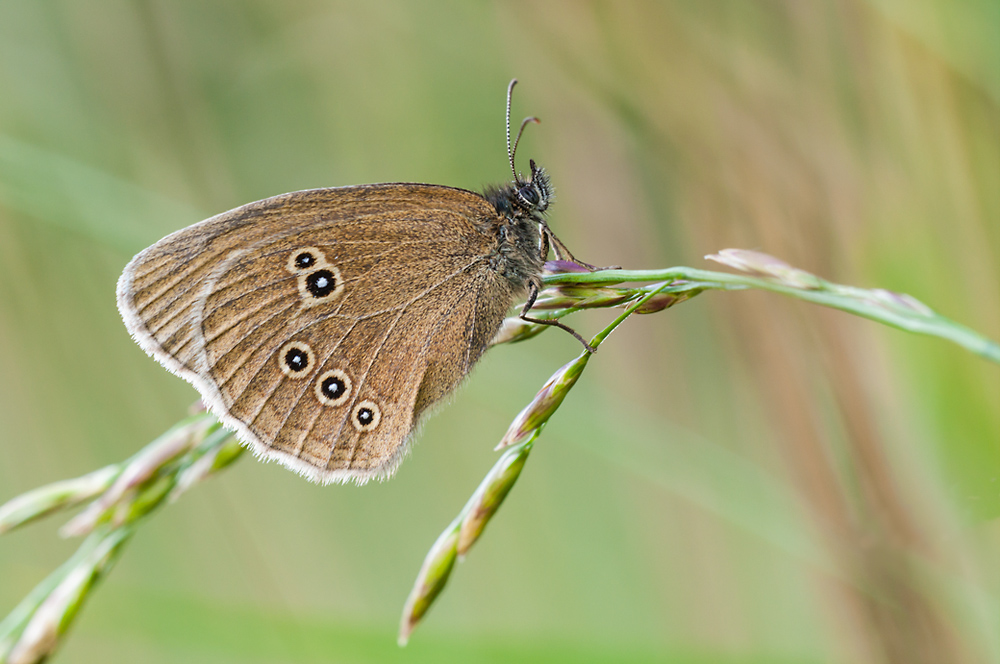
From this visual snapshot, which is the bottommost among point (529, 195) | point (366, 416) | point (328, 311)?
point (366, 416)

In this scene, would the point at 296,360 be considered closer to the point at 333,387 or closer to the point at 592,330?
the point at 333,387

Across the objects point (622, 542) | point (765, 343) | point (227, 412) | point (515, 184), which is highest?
point (515, 184)

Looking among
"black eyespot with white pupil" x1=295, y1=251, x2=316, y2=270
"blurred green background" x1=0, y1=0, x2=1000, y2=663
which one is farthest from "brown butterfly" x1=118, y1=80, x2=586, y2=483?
"blurred green background" x1=0, y1=0, x2=1000, y2=663

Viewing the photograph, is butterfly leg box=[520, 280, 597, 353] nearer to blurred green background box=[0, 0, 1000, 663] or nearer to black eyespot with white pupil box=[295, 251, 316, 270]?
blurred green background box=[0, 0, 1000, 663]

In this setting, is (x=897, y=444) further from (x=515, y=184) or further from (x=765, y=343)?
(x=515, y=184)

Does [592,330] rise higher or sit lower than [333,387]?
higher

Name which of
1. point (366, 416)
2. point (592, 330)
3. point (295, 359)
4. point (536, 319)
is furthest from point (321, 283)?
point (592, 330)

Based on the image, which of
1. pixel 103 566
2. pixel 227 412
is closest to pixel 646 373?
pixel 227 412
